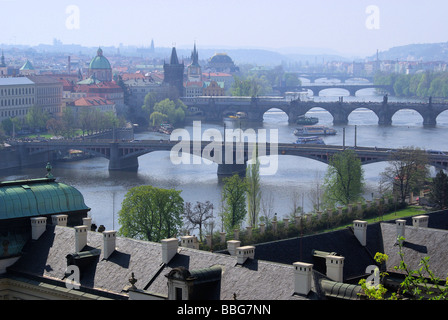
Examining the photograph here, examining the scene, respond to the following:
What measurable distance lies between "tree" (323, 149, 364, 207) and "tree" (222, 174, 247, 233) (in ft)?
15.3

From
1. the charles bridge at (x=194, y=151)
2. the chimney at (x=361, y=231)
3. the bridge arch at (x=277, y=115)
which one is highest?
the chimney at (x=361, y=231)

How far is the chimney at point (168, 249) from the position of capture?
20992mm

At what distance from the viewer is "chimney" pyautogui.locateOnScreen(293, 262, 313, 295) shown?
18.6 metres

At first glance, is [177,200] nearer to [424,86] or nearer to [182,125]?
[182,125]

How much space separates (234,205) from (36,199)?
23078 mm

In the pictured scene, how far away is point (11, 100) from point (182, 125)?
20720 mm

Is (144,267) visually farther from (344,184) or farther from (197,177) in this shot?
(197,177)

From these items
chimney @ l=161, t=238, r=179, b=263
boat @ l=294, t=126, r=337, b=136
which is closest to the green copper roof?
chimney @ l=161, t=238, r=179, b=263

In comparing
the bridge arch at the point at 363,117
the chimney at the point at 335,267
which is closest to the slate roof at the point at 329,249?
the chimney at the point at 335,267

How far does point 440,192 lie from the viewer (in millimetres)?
46531

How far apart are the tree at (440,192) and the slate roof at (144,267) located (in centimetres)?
2564

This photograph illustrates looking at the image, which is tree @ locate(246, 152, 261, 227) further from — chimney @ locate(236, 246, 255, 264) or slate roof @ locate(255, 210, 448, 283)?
chimney @ locate(236, 246, 255, 264)

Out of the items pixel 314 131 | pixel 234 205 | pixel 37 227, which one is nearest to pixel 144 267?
pixel 37 227

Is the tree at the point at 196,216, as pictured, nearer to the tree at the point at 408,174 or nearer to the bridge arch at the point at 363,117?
the tree at the point at 408,174
